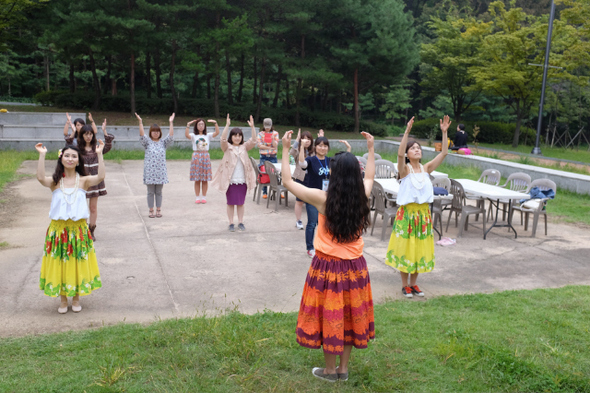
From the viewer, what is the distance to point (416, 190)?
217 inches

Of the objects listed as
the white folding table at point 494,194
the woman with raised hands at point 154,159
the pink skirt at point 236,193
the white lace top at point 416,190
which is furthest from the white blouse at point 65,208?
the white folding table at point 494,194

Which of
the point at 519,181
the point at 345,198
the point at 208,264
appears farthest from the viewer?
the point at 519,181

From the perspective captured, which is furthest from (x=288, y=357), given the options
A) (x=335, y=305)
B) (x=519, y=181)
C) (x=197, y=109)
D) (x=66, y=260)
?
(x=197, y=109)

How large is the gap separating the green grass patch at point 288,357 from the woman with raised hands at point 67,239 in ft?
1.97

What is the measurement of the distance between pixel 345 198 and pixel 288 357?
1439 millimetres

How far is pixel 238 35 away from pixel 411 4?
31022mm

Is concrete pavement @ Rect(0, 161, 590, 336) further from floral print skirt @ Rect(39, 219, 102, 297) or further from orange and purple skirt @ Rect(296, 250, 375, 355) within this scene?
orange and purple skirt @ Rect(296, 250, 375, 355)

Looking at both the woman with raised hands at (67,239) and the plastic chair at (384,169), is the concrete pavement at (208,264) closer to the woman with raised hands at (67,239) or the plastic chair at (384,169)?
the woman with raised hands at (67,239)

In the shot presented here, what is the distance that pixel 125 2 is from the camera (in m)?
25.3

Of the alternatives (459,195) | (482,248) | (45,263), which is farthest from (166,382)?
(459,195)

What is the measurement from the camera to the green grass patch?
3611 mm

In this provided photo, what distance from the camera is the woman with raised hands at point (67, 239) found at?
4.77 m

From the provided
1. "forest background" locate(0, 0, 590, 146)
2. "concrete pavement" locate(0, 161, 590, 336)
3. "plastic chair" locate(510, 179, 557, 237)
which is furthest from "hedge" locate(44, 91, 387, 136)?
"plastic chair" locate(510, 179, 557, 237)

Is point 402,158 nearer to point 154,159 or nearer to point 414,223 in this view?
point 414,223
